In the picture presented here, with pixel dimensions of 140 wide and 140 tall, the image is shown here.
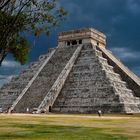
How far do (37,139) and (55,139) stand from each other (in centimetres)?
77

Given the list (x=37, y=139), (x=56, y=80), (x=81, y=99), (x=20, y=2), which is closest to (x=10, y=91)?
(x=56, y=80)

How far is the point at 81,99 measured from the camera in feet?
180

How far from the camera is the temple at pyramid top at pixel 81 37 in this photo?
2667 inches

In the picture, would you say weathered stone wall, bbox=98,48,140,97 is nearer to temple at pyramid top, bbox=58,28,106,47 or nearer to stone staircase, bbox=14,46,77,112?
temple at pyramid top, bbox=58,28,106,47

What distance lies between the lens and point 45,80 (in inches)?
2415

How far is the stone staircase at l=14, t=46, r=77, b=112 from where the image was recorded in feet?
187

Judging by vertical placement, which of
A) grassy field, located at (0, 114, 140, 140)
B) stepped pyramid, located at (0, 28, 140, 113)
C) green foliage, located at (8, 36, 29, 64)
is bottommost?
grassy field, located at (0, 114, 140, 140)

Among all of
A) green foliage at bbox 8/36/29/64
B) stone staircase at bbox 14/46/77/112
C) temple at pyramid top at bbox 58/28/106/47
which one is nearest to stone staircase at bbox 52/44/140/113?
stone staircase at bbox 14/46/77/112

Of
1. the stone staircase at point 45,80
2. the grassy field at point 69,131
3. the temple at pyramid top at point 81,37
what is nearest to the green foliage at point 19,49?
the grassy field at point 69,131

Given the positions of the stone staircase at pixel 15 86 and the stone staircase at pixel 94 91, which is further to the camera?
the stone staircase at pixel 15 86

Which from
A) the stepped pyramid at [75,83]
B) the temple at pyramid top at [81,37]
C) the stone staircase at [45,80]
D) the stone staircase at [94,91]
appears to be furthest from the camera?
the temple at pyramid top at [81,37]

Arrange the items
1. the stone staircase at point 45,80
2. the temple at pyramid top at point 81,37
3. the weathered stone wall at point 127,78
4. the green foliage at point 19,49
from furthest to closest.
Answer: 1. the temple at pyramid top at point 81,37
2. the weathered stone wall at point 127,78
3. the stone staircase at point 45,80
4. the green foliage at point 19,49

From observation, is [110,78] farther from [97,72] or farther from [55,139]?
[55,139]

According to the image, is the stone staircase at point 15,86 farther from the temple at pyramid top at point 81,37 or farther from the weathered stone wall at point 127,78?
the weathered stone wall at point 127,78
